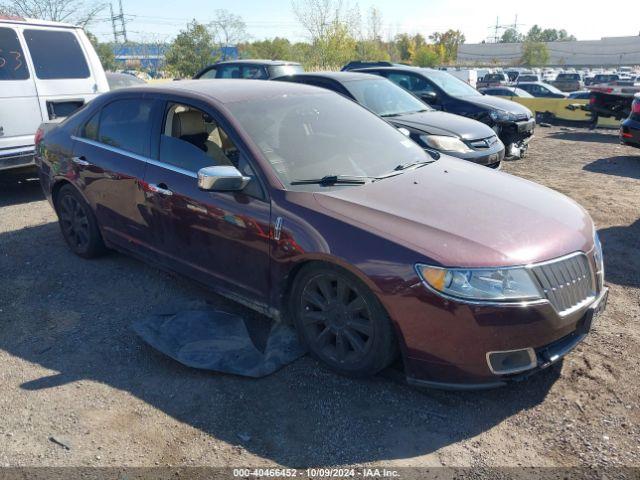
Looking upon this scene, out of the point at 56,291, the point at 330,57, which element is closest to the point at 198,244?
the point at 56,291

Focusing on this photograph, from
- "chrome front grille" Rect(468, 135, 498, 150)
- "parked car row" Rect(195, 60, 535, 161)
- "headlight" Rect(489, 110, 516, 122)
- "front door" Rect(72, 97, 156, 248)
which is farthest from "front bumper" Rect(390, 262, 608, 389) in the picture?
"headlight" Rect(489, 110, 516, 122)

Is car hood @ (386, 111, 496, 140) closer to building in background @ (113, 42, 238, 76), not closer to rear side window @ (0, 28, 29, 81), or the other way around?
rear side window @ (0, 28, 29, 81)

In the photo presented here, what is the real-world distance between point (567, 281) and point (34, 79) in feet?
21.5

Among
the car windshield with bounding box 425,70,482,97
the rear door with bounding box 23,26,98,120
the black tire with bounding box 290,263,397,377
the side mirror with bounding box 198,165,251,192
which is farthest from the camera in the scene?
the car windshield with bounding box 425,70,482,97

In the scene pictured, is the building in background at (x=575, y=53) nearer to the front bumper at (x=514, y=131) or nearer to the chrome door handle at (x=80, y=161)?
the front bumper at (x=514, y=131)

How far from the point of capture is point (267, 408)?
2.92 metres

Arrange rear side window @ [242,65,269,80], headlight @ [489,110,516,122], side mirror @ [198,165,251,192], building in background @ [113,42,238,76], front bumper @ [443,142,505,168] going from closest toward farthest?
side mirror @ [198,165,251,192] < front bumper @ [443,142,505,168] < headlight @ [489,110,516,122] < rear side window @ [242,65,269,80] < building in background @ [113,42,238,76]

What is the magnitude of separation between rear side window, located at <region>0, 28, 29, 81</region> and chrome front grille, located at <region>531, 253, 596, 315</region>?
643 centimetres

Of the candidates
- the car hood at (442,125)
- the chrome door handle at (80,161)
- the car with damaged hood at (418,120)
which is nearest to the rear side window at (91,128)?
the chrome door handle at (80,161)

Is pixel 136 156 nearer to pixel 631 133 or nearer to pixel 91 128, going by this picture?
pixel 91 128

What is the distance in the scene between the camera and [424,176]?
364 cm

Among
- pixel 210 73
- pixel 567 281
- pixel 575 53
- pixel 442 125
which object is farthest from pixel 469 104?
pixel 575 53

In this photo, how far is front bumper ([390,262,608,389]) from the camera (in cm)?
259

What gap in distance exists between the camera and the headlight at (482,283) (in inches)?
102
